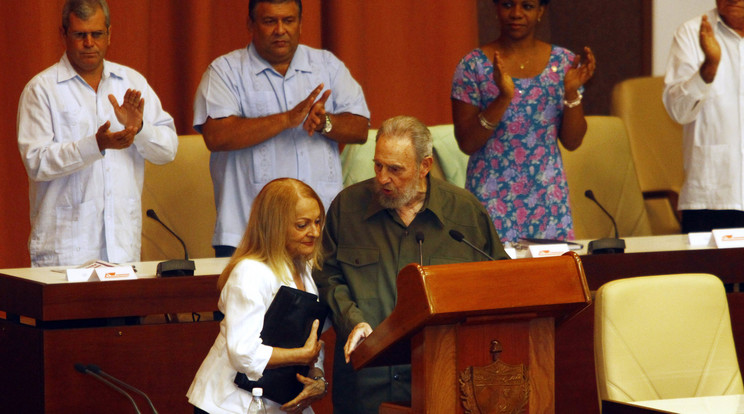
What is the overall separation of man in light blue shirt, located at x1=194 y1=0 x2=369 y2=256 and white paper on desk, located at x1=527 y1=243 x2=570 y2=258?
31.3 inches

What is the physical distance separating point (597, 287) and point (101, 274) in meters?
1.63

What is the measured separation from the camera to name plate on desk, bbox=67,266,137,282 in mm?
3291

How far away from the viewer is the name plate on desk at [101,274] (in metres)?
3.29

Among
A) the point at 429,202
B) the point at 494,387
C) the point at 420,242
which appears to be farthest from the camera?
the point at 429,202

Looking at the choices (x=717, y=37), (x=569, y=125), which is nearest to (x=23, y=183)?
(x=569, y=125)

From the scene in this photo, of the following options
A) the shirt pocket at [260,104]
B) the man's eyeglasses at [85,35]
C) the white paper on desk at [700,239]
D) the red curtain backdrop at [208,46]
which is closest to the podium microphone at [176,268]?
the shirt pocket at [260,104]

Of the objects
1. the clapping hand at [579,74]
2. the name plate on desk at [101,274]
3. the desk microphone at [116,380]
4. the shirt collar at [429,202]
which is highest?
the clapping hand at [579,74]

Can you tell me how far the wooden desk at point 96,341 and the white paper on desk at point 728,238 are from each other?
1.76m

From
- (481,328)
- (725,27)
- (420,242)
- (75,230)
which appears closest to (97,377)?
(75,230)

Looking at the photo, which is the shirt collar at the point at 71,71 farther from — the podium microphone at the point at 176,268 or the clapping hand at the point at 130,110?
the podium microphone at the point at 176,268

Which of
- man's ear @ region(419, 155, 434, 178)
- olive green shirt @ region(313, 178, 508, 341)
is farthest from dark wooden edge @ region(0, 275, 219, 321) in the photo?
man's ear @ region(419, 155, 434, 178)

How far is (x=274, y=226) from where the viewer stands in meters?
2.72

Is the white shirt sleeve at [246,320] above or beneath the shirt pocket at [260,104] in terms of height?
beneath

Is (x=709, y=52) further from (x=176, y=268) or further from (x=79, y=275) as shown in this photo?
(x=79, y=275)
